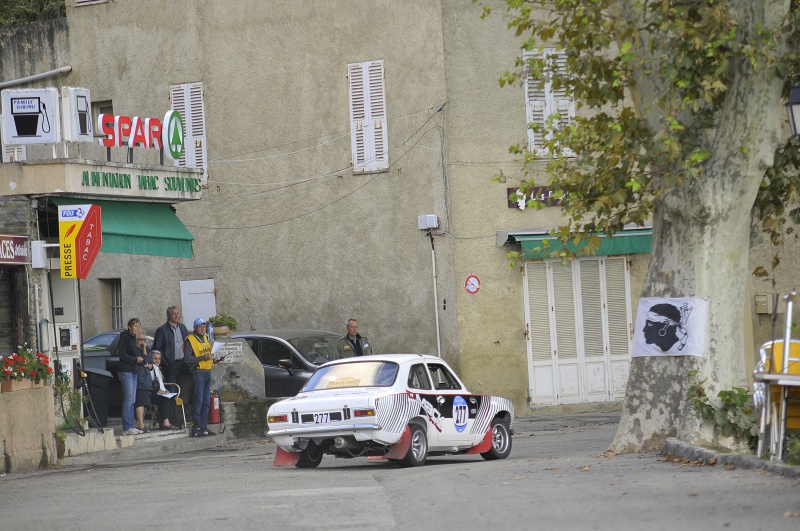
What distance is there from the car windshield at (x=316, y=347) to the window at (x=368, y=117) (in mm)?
4226

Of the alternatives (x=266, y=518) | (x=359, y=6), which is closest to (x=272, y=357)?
(x=359, y=6)

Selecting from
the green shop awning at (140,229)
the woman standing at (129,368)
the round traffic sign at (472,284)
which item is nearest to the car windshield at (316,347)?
the round traffic sign at (472,284)

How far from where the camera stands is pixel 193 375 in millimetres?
21688

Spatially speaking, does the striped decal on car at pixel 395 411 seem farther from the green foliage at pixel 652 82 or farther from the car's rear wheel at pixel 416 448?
the green foliage at pixel 652 82

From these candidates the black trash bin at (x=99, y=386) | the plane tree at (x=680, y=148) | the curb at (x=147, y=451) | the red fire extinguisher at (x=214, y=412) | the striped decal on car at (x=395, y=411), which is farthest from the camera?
the black trash bin at (x=99, y=386)

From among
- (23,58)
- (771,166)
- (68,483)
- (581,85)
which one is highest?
(23,58)

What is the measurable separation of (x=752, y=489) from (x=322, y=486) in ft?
14.4

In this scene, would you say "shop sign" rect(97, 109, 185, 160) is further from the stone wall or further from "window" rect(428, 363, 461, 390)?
"window" rect(428, 363, 461, 390)

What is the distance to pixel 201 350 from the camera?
2159 centimetres

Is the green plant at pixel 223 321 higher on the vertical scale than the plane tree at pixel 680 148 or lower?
lower

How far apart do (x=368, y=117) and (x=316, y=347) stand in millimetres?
5490

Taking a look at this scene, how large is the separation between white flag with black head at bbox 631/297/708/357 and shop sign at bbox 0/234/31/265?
9.48 m

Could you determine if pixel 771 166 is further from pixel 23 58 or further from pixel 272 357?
pixel 23 58

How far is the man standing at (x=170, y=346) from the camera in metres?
21.9
